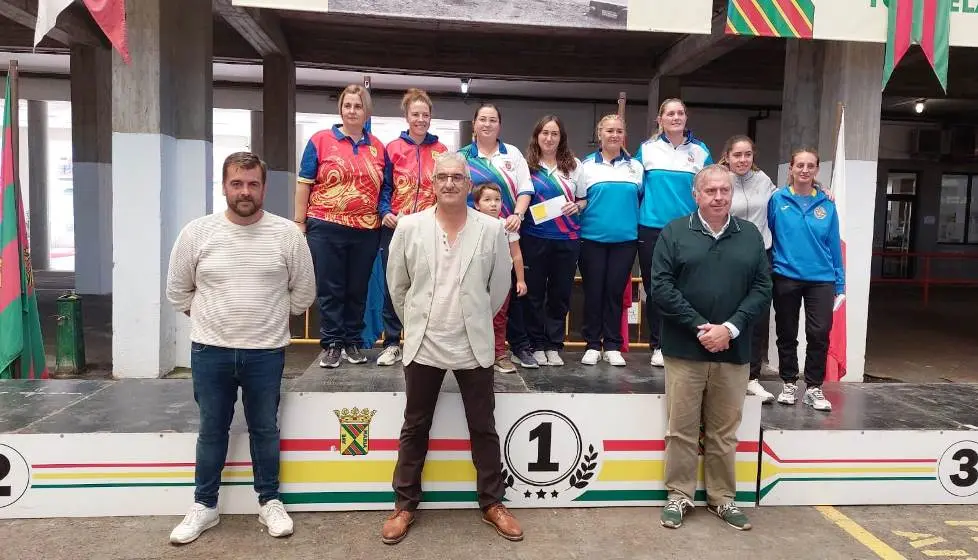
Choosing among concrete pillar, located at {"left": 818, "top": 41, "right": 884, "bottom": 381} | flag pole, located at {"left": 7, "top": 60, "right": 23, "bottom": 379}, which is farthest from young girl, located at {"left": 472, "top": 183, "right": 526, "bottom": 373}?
concrete pillar, located at {"left": 818, "top": 41, "right": 884, "bottom": 381}

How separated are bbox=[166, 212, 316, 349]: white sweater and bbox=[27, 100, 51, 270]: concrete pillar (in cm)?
1603

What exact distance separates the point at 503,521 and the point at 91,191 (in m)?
11.5

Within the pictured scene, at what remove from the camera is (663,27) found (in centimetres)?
515

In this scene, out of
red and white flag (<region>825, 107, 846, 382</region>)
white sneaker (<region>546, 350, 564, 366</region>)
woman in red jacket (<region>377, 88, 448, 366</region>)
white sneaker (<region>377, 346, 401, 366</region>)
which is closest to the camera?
woman in red jacket (<region>377, 88, 448, 366</region>)

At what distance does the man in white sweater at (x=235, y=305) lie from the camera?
9.59 ft

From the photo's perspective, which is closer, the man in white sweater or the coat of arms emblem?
the man in white sweater

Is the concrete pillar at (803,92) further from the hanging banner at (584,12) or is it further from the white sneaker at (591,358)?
the white sneaker at (591,358)

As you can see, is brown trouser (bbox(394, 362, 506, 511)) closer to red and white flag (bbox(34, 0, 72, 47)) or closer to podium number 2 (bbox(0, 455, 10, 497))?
podium number 2 (bbox(0, 455, 10, 497))

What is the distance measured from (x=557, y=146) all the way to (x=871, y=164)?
3944 mm

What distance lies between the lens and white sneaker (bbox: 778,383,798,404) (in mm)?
3957

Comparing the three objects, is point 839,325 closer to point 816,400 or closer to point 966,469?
point 816,400

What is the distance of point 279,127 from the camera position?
35.0 feet

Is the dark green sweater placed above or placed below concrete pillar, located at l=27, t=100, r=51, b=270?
below

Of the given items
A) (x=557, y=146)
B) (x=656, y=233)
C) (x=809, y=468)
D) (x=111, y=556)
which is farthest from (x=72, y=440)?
(x=809, y=468)
